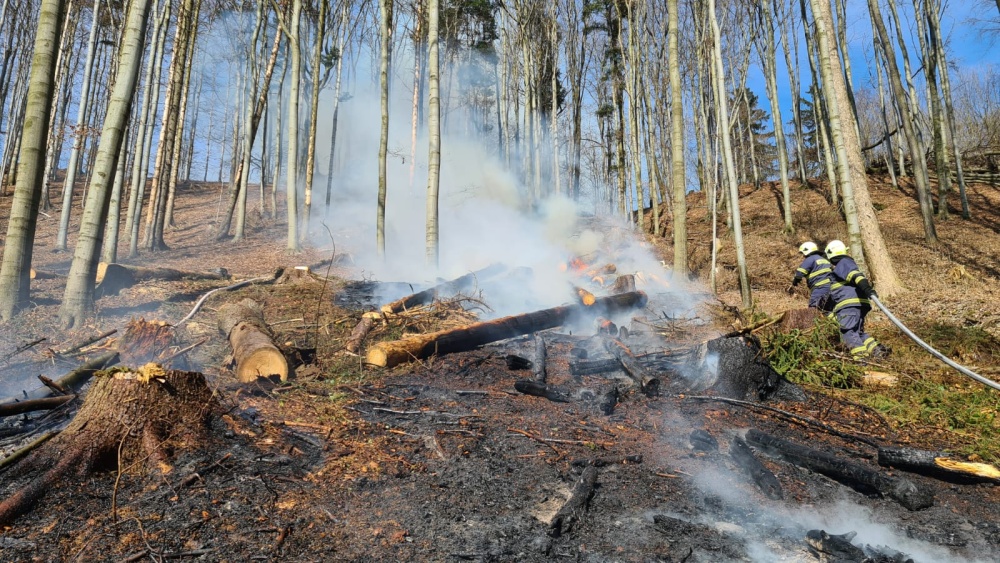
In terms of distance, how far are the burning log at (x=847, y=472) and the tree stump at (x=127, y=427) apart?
13.5ft

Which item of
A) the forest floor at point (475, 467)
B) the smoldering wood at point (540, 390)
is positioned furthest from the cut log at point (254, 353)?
the smoldering wood at point (540, 390)

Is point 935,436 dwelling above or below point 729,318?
below

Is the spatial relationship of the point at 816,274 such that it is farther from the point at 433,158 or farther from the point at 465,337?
the point at 433,158

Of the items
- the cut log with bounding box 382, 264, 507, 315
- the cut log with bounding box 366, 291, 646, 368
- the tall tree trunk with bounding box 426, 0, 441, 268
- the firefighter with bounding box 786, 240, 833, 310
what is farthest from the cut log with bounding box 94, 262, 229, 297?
the firefighter with bounding box 786, 240, 833, 310

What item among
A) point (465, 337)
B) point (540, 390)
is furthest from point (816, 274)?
point (465, 337)

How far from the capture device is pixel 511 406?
4.66 meters

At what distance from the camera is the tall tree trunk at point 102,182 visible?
21.0 feet

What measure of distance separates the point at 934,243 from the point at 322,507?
1540 centimetres

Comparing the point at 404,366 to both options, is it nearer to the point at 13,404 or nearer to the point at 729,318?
the point at 13,404

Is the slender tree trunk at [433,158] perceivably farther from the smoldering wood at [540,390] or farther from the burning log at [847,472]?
the burning log at [847,472]

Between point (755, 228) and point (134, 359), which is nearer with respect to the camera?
point (134, 359)

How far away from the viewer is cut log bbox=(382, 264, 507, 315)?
7.53 m

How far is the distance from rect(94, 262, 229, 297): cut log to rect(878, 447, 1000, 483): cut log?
9.62 metres

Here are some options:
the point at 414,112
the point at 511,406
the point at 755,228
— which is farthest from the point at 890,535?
the point at 414,112
